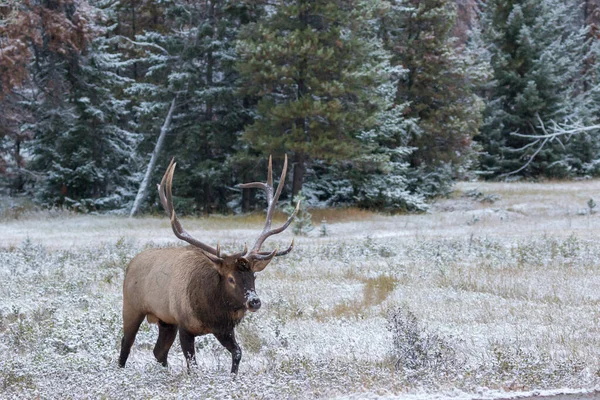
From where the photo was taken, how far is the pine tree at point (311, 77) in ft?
80.2

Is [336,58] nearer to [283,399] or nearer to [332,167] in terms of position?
[332,167]

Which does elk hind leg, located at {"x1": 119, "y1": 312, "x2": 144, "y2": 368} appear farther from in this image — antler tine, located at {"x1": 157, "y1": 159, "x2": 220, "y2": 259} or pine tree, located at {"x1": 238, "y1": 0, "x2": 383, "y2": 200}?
pine tree, located at {"x1": 238, "y1": 0, "x2": 383, "y2": 200}

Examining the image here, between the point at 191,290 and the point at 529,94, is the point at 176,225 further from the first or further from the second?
the point at 529,94

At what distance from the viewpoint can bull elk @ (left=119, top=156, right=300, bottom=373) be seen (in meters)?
5.70

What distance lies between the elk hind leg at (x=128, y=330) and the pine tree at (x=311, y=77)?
58.1ft

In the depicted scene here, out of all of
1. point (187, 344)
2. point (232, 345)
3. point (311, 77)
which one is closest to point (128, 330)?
point (187, 344)

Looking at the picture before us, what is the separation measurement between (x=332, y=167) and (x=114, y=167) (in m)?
10.7

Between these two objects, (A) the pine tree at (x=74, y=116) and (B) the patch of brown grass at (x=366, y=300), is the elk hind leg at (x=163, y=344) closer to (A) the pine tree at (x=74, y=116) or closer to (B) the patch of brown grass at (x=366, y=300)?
(B) the patch of brown grass at (x=366, y=300)

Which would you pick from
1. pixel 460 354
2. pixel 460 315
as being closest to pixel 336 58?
pixel 460 315

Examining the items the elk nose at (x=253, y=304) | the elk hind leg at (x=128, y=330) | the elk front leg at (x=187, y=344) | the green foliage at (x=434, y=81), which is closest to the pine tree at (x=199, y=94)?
the green foliage at (x=434, y=81)

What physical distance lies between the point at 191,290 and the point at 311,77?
64.9ft

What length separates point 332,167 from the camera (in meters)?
28.5

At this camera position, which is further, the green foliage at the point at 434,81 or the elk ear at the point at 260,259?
the green foliage at the point at 434,81

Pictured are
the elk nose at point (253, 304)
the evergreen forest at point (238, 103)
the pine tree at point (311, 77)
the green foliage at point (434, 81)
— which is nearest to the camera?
the elk nose at point (253, 304)
